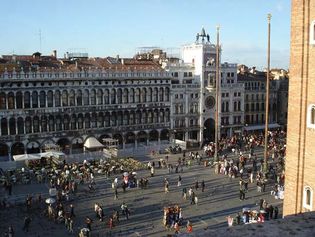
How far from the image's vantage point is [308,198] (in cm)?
2055

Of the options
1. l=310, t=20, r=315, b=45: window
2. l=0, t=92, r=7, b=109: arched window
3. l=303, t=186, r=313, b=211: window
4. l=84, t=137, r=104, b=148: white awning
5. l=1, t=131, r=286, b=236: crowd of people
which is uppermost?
l=310, t=20, r=315, b=45: window

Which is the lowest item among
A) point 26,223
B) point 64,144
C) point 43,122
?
point 26,223

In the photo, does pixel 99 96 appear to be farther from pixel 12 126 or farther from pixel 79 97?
pixel 12 126

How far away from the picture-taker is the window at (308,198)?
20.3 m

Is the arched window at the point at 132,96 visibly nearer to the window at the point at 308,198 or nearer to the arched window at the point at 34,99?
the arched window at the point at 34,99

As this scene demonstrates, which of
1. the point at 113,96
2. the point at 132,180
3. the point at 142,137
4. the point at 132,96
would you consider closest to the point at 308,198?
the point at 132,180

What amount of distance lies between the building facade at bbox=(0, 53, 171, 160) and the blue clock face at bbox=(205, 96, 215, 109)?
707cm

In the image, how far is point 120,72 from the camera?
59500 mm

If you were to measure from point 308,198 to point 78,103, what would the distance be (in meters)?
40.5

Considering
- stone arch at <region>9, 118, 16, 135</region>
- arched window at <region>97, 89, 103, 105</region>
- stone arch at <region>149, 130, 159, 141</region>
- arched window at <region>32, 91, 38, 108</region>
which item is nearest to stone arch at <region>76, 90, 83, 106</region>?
arched window at <region>97, 89, 103, 105</region>

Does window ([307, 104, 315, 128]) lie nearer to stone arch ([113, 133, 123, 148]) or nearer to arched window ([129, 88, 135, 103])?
stone arch ([113, 133, 123, 148])

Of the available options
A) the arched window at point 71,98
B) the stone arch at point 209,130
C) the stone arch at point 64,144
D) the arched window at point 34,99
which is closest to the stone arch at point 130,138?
the stone arch at point 64,144

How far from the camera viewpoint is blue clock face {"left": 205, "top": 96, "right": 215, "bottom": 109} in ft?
222

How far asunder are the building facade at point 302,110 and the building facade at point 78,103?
3822cm
